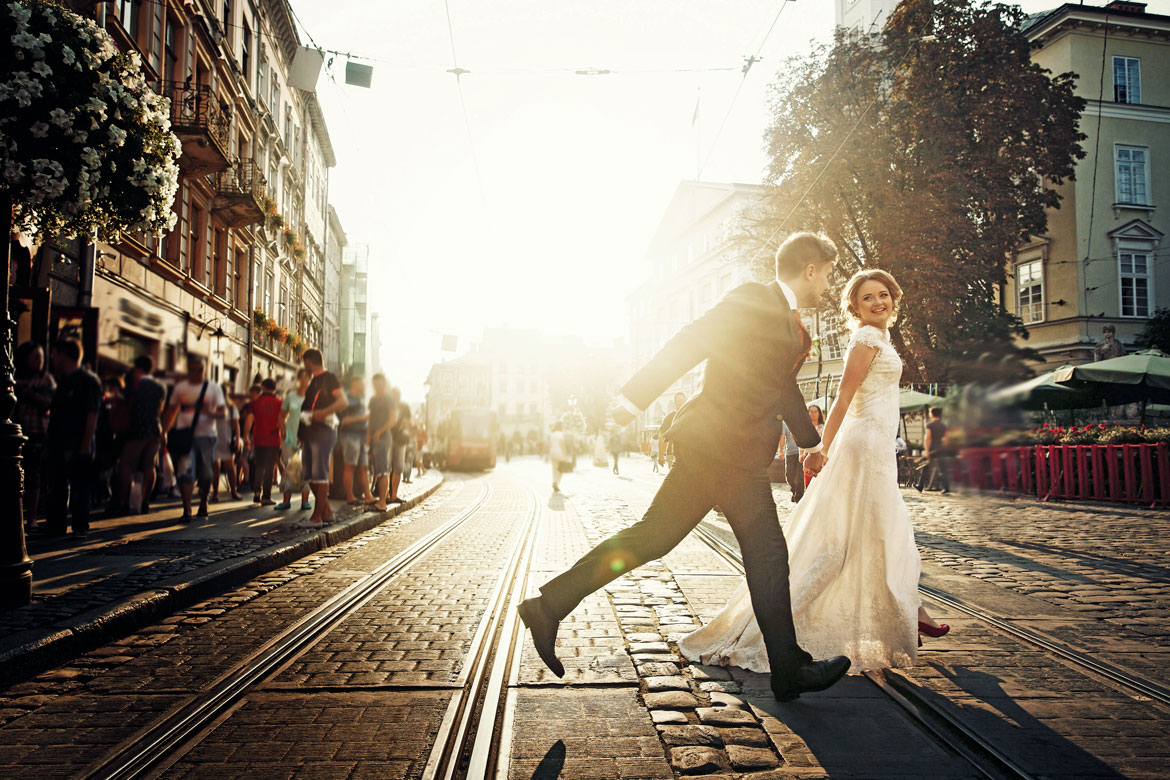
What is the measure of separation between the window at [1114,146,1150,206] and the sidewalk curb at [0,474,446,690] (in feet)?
110

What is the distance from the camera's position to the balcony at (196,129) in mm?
16766

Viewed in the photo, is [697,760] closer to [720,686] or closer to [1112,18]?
[720,686]

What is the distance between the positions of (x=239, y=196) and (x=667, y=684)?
68.9ft

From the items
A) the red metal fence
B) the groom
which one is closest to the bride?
the groom

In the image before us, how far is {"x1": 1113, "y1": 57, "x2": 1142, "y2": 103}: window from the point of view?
31.4 meters

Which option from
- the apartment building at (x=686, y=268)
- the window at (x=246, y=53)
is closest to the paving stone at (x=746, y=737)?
the window at (x=246, y=53)

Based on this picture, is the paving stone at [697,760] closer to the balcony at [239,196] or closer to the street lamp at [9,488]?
the street lamp at [9,488]

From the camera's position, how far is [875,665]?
3637 mm

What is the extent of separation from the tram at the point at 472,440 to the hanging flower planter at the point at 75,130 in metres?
29.4

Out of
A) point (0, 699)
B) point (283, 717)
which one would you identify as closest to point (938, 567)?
point (283, 717)

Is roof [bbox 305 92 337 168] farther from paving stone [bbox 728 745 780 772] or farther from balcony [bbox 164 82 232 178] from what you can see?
paving stone [bbox 728 745 780 772]

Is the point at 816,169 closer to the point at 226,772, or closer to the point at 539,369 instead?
the point at 226,772

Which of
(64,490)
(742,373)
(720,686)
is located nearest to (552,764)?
(720,686)

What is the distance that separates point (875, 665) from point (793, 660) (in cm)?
56
